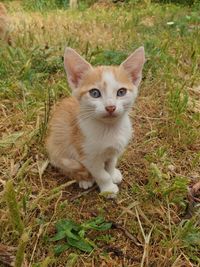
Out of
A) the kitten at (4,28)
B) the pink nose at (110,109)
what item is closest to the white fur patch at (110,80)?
the pink nose at (110,109)

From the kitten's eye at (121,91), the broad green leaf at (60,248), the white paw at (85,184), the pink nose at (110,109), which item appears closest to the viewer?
the broad green leaf at (60,248)

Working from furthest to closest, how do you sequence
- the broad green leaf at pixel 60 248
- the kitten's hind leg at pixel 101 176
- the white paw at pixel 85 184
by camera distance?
the white paw at pixel 85 184, the kitten's hind leg at pixel 101 176, the broad green leaf at pixel 60 248

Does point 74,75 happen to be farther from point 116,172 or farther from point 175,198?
point 175,198

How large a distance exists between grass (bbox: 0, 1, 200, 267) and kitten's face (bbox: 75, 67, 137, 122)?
1.25 feet

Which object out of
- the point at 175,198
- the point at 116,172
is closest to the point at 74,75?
the point at 116,172

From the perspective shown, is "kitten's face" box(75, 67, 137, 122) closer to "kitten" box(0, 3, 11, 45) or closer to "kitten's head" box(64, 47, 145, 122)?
"kitten's head" box(64, 47, 145, 122)

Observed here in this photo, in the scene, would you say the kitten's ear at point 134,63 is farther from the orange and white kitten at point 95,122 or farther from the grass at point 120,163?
the grass at point 120,163

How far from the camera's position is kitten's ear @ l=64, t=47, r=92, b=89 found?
7.05ft

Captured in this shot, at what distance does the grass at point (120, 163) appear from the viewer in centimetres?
192

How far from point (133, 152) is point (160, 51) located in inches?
63.2

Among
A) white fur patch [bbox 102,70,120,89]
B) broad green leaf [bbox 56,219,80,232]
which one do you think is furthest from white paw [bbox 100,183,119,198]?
white fur patch [bbox 102,70,120,89]

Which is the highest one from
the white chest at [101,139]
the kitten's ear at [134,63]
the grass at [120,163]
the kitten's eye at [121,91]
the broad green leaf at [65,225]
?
the kitten's ear at [134,63]

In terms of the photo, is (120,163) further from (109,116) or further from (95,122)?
(109,116)

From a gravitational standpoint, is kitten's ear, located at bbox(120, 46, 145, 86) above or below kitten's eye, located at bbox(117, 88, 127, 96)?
above
